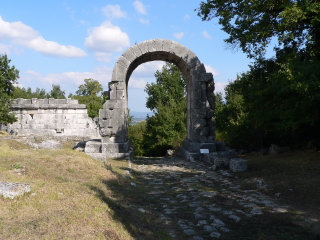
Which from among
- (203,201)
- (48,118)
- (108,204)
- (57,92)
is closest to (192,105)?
(203,201)

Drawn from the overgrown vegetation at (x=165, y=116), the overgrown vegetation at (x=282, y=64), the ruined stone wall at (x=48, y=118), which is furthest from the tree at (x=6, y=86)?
the overgrown vegetation at (x=282, y=64)

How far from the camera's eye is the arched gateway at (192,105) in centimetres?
1151

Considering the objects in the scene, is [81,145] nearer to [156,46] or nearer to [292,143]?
[156,46]

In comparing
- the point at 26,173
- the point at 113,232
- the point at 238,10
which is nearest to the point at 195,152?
the point at 238,10

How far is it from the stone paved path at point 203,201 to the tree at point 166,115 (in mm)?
9954

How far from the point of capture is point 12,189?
445 cm

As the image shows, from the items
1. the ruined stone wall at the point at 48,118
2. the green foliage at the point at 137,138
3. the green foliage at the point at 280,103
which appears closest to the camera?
the green foliage at the point at 280,103

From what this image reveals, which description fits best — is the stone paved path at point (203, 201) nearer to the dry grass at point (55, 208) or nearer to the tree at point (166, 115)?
the dry grass at point (55, 208)

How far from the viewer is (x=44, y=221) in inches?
144

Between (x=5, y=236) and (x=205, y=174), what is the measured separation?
627cm

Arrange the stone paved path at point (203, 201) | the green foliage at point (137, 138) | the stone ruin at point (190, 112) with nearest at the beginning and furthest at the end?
the stone paved path at point (203, 201), the stone ruin at point (190, 112), the green foliage at point (137, 138)

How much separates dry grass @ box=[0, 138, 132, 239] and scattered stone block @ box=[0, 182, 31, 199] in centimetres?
9

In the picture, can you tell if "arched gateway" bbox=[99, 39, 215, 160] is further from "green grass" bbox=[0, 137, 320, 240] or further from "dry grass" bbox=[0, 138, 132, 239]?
"dry grass" bbox=[0, 138, 132, 239]

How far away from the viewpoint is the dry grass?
11.3ft
